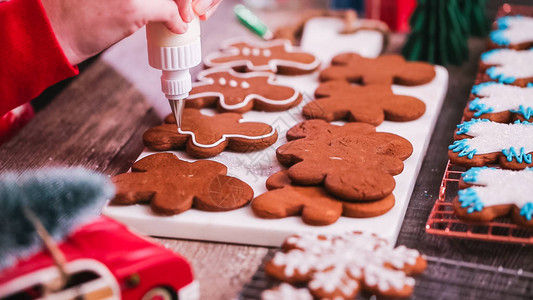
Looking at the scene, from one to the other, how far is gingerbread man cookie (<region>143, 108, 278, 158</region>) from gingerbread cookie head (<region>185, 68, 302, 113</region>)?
0.31 ft

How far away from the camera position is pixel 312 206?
920 mm

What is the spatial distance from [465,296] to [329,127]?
46 cm

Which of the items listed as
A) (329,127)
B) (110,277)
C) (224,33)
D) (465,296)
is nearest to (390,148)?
(329,127)

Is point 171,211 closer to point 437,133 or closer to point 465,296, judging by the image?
point 465,296

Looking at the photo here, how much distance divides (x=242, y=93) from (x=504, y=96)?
0.54 metres

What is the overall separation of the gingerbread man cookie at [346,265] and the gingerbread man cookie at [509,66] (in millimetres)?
632

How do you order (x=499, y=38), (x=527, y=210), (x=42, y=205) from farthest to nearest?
(x=499, y=38) < (x=527, y=210) < (x=42, y=205)

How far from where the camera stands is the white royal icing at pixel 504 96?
117 centimetres

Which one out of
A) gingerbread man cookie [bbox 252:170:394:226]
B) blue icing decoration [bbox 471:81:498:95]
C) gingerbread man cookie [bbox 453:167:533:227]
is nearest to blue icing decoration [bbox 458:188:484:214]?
gingerbread man cookie [bbox 453:167:533:227]

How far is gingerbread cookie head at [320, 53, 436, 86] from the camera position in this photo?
1.36 meters

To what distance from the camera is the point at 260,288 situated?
31.7 inches

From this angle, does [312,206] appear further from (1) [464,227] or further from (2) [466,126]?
(2) [466,126]

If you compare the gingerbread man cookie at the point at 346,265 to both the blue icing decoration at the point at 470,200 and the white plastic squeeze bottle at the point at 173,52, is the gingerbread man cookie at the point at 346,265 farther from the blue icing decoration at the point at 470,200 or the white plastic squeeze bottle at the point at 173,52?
the white plastic squeeze bottle at the point at 173,52

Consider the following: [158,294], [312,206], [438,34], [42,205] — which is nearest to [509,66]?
[438,34]
